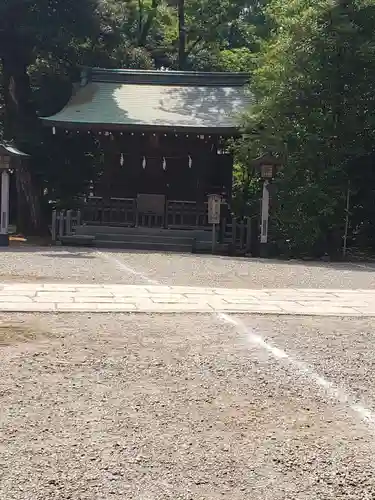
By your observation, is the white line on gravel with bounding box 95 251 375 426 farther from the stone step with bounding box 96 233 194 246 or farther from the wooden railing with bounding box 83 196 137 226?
the wooden railing with bounding box 83 196 137 226

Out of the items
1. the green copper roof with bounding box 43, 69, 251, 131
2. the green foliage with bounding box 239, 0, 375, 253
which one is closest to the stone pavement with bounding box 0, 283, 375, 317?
the green foliage with bounding box 239, 0, 375, 253

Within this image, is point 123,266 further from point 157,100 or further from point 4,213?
point 157,100

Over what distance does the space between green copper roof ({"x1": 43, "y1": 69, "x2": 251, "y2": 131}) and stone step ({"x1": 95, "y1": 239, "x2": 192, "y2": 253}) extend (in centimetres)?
275

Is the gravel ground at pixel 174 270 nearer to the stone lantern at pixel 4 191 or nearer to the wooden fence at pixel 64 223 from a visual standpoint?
the stone lantern at pixel 4 191

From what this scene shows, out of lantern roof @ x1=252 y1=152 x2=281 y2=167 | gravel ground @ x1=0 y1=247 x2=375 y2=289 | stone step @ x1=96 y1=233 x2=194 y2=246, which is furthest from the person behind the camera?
stone step @ x1=96 y1=233 x2=194 y2=246

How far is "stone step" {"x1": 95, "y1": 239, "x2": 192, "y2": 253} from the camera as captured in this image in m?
14.2

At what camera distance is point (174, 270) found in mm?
9469

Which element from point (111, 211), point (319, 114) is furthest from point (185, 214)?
point (319, 114)

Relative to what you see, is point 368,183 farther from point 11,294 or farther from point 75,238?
point 11,294

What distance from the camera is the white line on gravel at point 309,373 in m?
3.42

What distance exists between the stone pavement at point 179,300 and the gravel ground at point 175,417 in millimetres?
949

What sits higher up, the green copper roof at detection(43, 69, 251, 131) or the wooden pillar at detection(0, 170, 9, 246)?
the green copper roof at detection(43, 69, 251, 131)

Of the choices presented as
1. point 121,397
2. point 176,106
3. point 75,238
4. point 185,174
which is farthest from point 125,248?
point 121,397

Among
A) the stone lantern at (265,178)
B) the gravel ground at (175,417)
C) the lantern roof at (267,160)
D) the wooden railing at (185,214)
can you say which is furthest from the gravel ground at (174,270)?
the wooden railing at (185,214)
